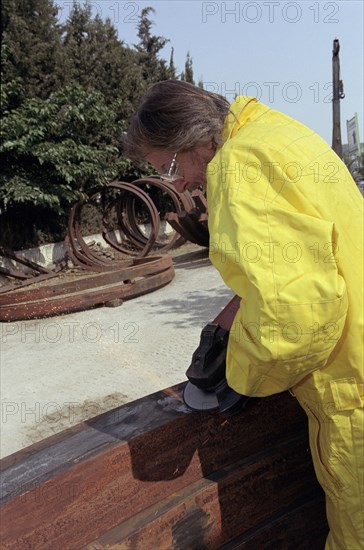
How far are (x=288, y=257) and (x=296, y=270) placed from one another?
0.03 meters

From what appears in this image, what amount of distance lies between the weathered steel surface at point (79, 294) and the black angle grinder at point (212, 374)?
4.99 meters

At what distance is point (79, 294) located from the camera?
22.4 feet

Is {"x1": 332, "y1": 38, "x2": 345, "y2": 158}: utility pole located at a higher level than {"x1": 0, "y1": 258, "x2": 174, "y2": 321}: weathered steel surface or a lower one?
higher

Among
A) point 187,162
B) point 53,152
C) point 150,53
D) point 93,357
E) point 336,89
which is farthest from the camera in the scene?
point 150,53

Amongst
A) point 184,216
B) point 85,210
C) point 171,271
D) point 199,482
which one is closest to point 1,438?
point 199,482

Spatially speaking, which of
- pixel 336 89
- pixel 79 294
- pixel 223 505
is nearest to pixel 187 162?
pixel 223 505

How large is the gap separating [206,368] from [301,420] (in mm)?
458

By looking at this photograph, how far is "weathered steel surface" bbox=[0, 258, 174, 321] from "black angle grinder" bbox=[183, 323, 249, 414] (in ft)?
16.4

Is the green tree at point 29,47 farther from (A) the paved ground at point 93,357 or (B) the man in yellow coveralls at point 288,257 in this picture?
(B) the man in yellow coveralls at point 288,257

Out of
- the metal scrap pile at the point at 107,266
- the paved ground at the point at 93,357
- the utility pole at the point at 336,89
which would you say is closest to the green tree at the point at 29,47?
the metal scrap pile at the point at 107,266

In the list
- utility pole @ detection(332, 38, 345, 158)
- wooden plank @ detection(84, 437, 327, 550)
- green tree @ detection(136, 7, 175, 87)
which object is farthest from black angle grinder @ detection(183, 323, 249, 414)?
green tree @ detection(136, 7, 175, 87)

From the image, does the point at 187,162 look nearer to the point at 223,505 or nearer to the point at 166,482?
the point at 166,482

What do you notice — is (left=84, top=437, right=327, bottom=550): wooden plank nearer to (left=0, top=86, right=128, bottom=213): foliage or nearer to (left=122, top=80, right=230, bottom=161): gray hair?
(left=122, top=80, right=230, bottom=161): gray hair

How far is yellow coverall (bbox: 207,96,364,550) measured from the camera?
1.04 metres
